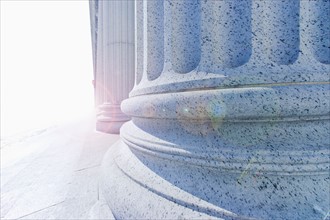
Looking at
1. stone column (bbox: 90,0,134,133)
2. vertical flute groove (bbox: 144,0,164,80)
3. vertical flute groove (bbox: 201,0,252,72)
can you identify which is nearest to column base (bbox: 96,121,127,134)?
stone column (bbox: 90,0,134,133)

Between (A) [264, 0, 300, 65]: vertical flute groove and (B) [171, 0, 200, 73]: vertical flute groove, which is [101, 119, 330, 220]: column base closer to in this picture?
(B) [171, 0, 200, 73]: vertical flute groove

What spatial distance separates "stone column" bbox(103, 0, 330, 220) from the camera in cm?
258

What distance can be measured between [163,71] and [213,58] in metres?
1.00

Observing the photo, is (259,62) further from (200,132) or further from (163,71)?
(163,71)

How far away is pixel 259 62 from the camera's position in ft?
9.55

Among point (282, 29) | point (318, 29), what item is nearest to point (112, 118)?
point (282, 29)

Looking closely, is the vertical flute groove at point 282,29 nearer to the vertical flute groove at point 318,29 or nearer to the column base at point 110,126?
the vertical flute groove at point 318,29

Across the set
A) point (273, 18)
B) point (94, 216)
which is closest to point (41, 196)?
point (94, 216)

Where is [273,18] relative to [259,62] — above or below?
above

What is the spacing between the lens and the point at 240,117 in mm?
2820

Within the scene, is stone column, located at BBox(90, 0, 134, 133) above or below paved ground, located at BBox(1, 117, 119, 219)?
above

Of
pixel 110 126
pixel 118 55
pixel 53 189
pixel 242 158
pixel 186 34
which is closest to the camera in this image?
pixel 242 158

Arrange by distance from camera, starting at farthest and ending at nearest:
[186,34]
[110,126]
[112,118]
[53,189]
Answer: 1. [110,126]
2. [112,118]
3. [53,189]
4. [186,34]

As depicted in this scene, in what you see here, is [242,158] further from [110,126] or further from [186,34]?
[110,126]
